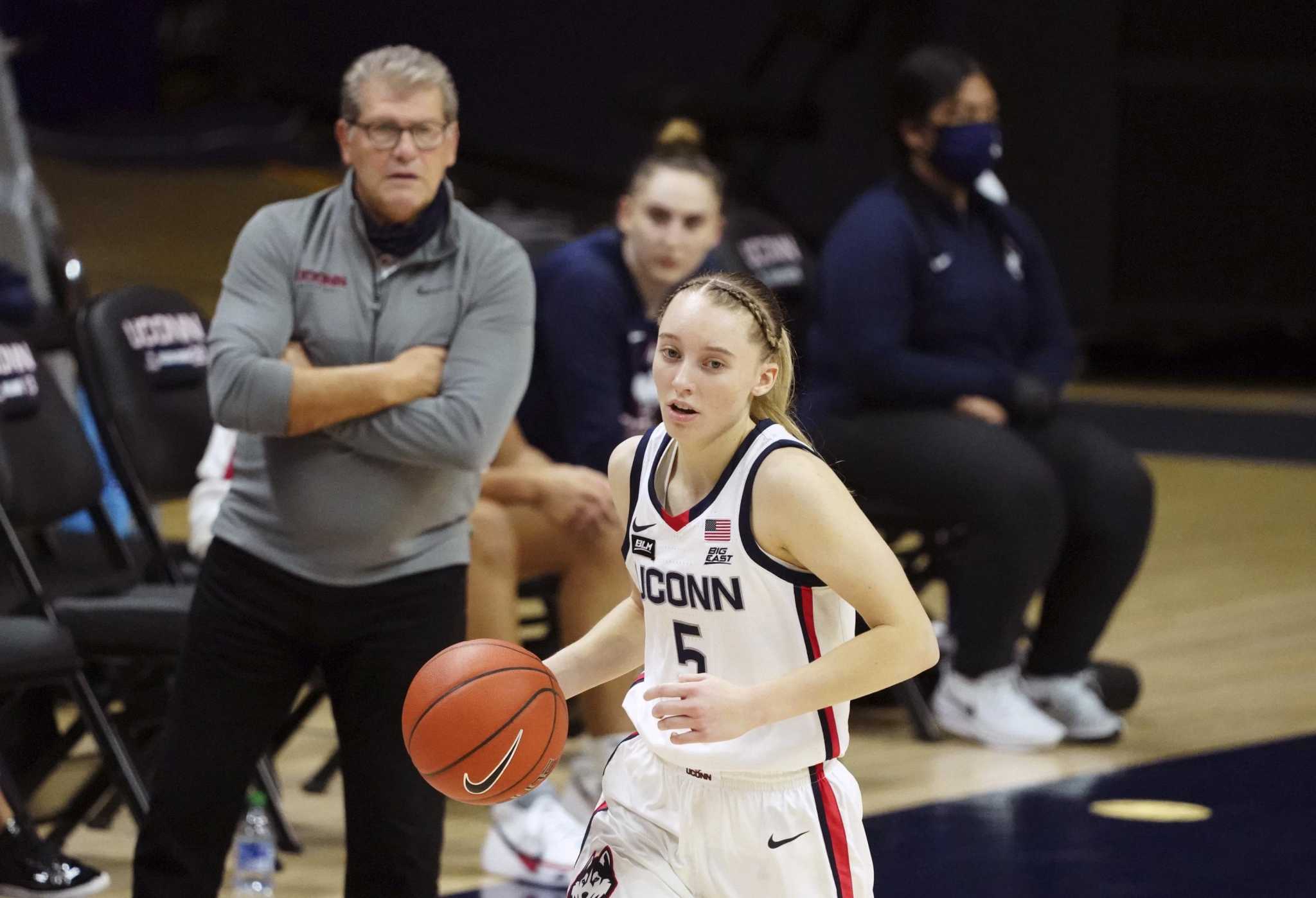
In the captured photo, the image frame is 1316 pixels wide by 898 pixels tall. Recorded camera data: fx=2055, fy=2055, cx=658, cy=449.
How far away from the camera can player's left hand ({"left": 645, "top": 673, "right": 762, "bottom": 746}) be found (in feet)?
8.87

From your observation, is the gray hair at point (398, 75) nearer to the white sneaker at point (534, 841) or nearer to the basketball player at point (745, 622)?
the basketball player at point (745, 622)

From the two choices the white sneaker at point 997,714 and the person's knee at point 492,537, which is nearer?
the person's knee at point 492,537

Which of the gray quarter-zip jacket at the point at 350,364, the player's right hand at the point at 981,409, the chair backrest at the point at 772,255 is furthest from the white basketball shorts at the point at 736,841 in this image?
the chair backrest at the point at 772,255

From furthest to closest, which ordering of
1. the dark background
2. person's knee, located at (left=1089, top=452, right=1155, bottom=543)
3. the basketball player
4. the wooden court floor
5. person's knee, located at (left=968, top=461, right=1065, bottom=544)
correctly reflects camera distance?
the dark background
person's knee, located at (left=1089, top=452, right=1155, bottom=543)
person's knee, located at (left=968, top=461, right=1065, bottom=544)
the wooden court floor
the basketball player

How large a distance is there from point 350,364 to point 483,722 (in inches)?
38.6

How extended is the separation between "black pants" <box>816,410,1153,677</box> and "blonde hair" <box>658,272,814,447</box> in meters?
2.61

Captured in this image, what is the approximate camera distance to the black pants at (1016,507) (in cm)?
567

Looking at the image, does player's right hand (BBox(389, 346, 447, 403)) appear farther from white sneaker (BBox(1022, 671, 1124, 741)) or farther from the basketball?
white sneaker (BBox(1022, 671, 1124, 741))

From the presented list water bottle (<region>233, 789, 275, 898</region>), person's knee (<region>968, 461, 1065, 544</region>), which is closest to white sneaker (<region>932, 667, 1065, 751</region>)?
person's knee (<region>968, 461, 1065, 544</region>)

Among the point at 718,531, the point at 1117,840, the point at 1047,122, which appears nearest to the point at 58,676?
the point at 718,531

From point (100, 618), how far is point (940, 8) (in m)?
8.33

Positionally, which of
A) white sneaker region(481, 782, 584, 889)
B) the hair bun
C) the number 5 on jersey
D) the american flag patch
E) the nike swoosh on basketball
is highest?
the hair bun

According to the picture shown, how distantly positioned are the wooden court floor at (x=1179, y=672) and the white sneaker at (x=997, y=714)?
0.05 metres

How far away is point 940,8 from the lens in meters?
11.9
